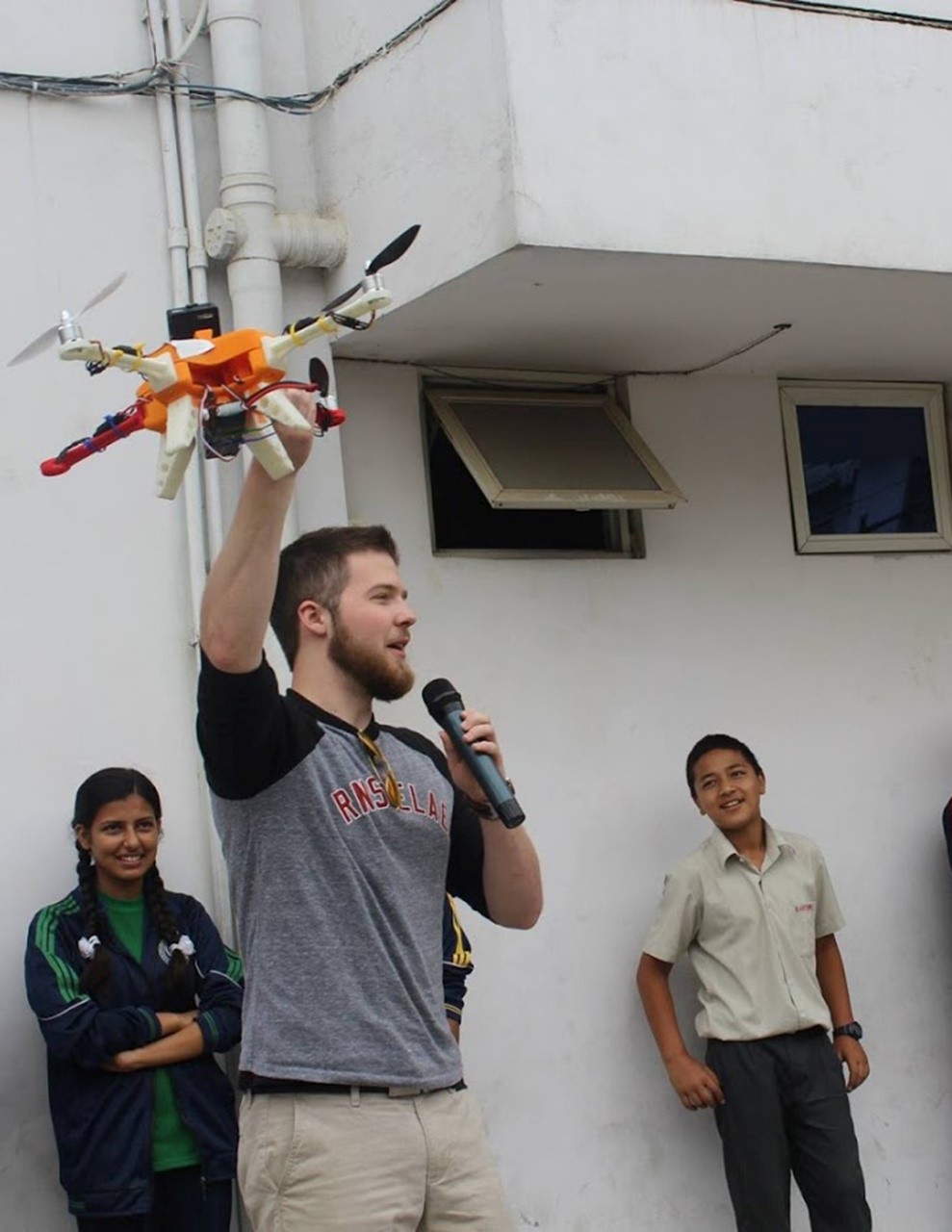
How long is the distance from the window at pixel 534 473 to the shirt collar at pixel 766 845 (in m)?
1.00

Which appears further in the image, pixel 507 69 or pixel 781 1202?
pixel 781 1202

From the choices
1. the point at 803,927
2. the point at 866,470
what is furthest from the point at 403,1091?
the point at 866,470

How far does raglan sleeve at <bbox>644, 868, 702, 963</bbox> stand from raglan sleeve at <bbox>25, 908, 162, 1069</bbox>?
1714mm

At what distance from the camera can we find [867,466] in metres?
6.72

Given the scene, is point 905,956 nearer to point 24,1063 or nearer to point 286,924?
point 24,1063

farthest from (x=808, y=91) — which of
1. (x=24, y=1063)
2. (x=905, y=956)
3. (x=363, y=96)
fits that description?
(x=24, y=1063)

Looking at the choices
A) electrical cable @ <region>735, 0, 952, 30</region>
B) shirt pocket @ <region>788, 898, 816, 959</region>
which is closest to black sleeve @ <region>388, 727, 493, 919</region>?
shirt pocket @ <region>788, 898, 816, 959</region>

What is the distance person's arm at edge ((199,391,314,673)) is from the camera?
295 centimetres

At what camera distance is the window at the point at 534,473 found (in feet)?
18.9

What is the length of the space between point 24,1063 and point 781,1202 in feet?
7.38

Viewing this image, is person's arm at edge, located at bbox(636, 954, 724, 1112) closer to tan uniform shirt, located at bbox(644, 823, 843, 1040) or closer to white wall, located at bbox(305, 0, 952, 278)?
tan uniform shirt, located at bbox(644, 823, 843, 1040)

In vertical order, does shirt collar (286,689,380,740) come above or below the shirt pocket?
above

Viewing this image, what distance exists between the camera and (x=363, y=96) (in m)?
5.50

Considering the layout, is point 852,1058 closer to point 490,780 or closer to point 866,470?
point 866,470
